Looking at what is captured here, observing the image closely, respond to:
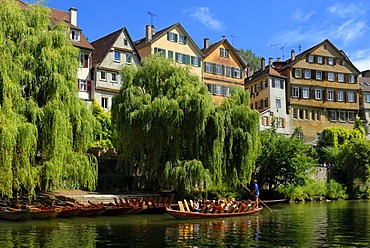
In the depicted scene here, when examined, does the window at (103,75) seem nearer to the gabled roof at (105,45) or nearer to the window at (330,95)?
the gabled roof at (105,45)

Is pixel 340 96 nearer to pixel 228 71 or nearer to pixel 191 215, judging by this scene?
pixel 228 71

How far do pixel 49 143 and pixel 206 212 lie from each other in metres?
9.59

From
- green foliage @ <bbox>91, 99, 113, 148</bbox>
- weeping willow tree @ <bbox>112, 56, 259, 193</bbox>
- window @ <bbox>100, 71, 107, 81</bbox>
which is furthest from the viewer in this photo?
window @ <bbox>100, 71, 107, 81</bbox>

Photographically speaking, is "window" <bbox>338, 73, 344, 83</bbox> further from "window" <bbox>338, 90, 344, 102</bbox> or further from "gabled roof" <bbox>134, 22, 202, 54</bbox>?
"gabled roof" <bbox>134, 22, 202, 54</bbox>

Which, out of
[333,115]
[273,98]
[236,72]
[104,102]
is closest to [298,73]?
[273,98]

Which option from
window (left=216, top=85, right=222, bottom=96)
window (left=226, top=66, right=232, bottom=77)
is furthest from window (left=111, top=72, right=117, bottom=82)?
window (left=226, top=66, right=232, bottom=77)

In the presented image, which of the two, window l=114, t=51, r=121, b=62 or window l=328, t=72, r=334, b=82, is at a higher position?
window l=328, t=72, r=334, b=82

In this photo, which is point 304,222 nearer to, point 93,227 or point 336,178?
point 93,227

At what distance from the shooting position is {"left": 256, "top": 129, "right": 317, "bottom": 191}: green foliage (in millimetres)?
45031

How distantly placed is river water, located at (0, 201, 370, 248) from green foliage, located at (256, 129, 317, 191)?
14.5 m

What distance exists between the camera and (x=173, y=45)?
195ft

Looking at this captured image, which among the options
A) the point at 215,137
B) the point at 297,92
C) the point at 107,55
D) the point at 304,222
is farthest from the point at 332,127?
the point at 304,222

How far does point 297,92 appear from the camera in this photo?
70625 millimetres

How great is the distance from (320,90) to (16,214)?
178 feet
